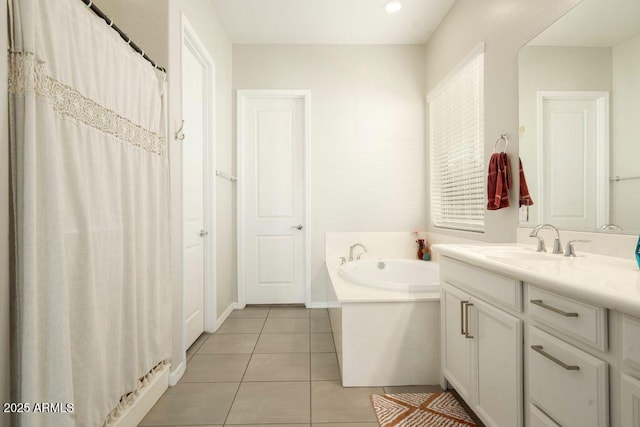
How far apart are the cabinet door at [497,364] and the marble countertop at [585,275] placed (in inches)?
7.8

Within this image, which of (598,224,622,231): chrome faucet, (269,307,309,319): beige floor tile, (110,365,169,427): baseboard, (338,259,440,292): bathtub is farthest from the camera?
(269,307,309,319): beige floor tile

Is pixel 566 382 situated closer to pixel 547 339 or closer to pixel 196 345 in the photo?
pixel 547 339

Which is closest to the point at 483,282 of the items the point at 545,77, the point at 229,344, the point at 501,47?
the point at 545,77

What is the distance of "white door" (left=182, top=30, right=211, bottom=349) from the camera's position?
2150mm

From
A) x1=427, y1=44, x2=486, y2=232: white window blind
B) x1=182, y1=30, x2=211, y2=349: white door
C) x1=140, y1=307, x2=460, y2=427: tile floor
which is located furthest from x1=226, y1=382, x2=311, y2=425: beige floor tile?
x1=427, y1=44, x2=486, y2=232: white window blind

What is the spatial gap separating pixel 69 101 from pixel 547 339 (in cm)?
174

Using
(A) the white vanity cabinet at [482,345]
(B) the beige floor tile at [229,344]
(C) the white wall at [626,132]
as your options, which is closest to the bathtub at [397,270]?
(B) the beige floor tile at [229,344]

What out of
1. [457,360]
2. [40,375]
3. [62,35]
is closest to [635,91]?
[457,360]

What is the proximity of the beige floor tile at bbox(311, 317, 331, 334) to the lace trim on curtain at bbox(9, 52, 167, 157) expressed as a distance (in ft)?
6.17

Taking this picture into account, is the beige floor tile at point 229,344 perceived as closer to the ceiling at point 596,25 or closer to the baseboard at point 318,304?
the baseboard at point 318,304

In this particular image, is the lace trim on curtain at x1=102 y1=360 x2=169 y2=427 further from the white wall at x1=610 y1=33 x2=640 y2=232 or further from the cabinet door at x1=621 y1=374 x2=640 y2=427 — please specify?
the white wall at x1=610 y1=33 x2=640 y2=232

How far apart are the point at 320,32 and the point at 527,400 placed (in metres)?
3.16

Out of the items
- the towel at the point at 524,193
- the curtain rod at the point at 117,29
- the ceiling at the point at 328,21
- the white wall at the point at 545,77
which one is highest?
the ceiling at the point at 328,21

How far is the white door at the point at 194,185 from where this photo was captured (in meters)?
2.15
